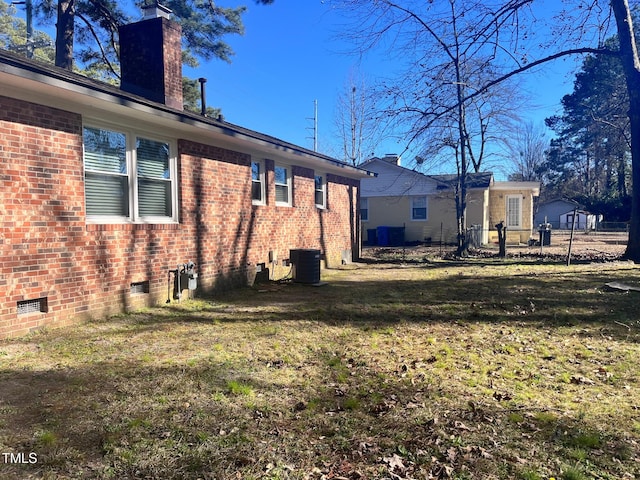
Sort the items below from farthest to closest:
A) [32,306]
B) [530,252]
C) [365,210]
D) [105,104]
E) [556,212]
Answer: [556,212], [365,210], [530,252], [105,104], [32,306]

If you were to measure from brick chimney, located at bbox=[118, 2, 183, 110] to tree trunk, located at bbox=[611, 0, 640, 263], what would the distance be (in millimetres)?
A: 11230

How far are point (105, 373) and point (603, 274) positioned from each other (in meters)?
11.2

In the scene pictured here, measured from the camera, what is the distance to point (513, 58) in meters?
9.78

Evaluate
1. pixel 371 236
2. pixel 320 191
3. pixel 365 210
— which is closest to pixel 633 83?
pixel 320 191

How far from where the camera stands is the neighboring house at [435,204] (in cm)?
2330

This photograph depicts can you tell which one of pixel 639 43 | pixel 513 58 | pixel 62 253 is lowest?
pixel 62 253

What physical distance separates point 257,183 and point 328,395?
7342 millimetres

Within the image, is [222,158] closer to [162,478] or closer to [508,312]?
[508,312]

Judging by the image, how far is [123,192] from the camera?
6.78m

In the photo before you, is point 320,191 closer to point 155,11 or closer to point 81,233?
point 155,11

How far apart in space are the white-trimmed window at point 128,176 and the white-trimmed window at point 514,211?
22.1 metres

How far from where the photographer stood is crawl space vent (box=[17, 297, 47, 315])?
5.27 metres

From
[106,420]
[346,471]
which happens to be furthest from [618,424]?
[106,420]

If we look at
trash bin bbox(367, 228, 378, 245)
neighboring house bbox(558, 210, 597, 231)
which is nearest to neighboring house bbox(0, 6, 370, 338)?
trash bin bbox(367, 228, 378, 245)
